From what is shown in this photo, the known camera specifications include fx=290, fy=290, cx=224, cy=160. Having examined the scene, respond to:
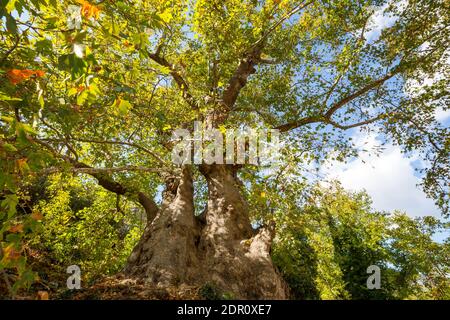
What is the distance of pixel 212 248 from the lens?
6.42 m

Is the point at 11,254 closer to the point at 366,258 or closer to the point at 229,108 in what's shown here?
the point at 229,108

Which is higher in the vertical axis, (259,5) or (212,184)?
(259,5)

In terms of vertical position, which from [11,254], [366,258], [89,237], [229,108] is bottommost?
[366,258]

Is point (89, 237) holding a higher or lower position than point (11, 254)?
lower

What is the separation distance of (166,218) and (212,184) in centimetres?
170

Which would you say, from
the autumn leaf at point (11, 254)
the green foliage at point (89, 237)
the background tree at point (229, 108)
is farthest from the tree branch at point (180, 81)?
the autumn leaf at point (11, 254)

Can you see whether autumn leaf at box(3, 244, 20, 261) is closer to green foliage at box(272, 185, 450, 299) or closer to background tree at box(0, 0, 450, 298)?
background tree at box(0, 0, 450, 298)

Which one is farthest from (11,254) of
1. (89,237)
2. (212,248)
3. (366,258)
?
(366,258)

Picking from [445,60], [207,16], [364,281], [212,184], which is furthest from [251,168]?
[364,281]

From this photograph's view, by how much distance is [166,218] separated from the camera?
699 centimetres

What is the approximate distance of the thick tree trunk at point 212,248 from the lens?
5340 mm

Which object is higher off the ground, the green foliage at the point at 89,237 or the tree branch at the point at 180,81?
the tree branch at the point at 180,81

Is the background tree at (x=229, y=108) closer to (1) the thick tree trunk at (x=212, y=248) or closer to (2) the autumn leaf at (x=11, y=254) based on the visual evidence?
(1) the thick tree trunk at (x=212, y=248)

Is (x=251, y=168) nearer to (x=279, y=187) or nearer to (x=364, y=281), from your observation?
(x=279, y=187)
